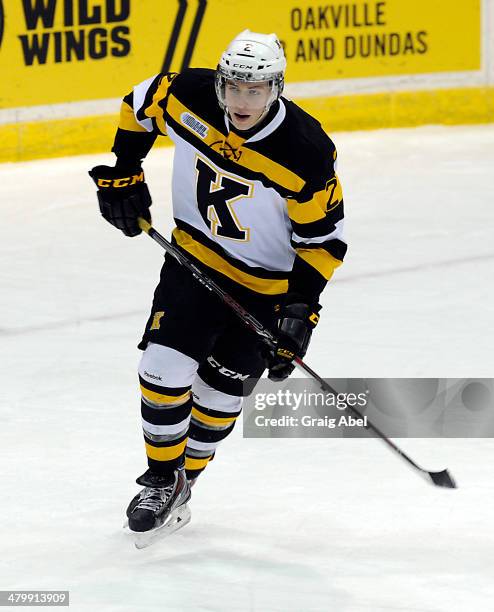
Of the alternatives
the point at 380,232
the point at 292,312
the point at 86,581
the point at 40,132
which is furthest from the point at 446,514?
the point at 40,132

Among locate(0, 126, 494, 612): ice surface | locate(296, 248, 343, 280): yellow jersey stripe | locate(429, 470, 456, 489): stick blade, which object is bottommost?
locate(0, 126, 494, 612): ice surface

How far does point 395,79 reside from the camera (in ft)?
26.9

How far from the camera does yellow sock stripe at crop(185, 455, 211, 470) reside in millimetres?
3324

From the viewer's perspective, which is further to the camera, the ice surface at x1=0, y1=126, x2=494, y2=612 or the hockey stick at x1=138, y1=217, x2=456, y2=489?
the hockey stick at x1=138, y1=217, x2=456, y2=489

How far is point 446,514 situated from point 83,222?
10.6 feet

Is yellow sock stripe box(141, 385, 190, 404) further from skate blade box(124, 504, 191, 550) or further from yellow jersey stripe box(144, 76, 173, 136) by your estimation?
yellow jersey stripe box(144, 76, 173, 136)

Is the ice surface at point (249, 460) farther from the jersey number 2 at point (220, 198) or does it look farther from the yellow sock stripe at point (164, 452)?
the jersey number 2 at point (220, 198)

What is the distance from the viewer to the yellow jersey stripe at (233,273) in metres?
3.19

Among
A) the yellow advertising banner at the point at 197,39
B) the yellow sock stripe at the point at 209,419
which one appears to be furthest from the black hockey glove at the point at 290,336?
the yellow advertising banner at the point at 197,39

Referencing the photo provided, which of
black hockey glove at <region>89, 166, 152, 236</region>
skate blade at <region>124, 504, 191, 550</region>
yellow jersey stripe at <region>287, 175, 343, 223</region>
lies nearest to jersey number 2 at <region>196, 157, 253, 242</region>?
yellow jersey stripe at <region>287, 175, 343, 223</region>

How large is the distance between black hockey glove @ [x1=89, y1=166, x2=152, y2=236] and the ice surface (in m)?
0.65

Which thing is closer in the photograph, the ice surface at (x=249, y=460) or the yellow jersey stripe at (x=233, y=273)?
the ice surface at (x=249, y=460)

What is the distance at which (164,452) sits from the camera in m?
3.13

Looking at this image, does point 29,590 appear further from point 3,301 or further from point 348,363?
→ point 3,301
